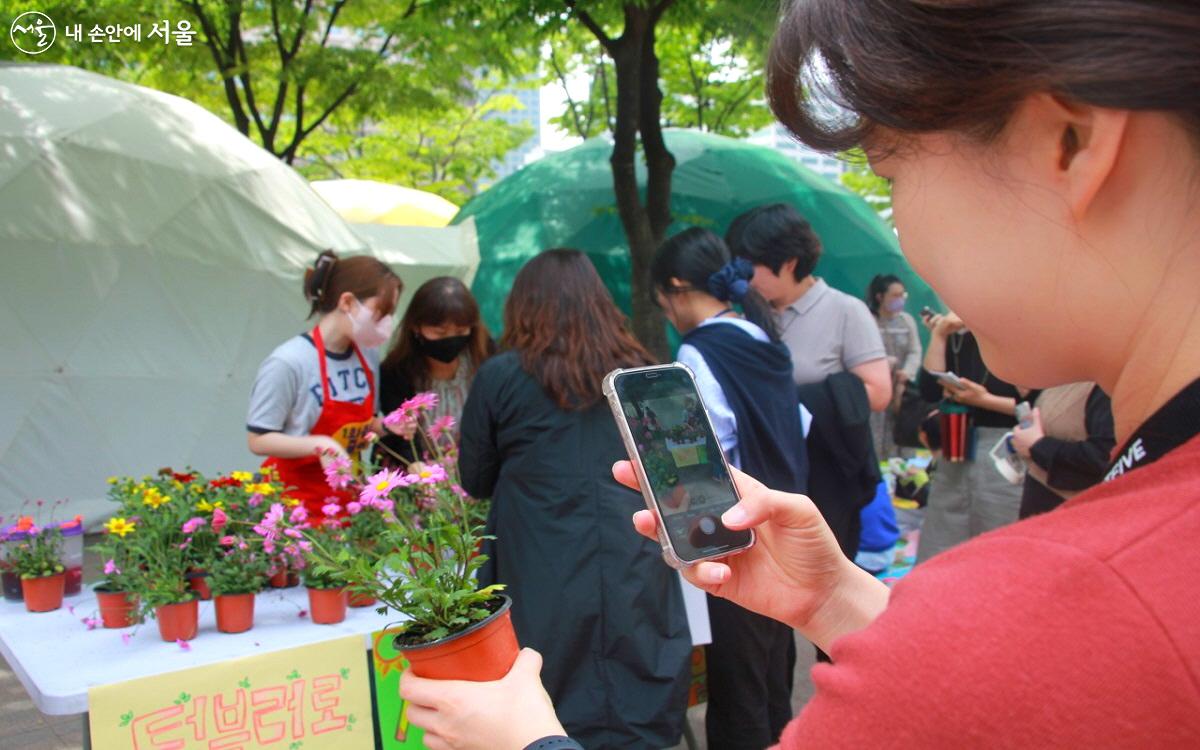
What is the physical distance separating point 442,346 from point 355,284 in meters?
0.59

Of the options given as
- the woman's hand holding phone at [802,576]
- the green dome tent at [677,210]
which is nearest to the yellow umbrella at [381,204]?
the green dome tent at [677,210]

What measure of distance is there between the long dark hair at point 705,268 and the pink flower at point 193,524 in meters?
1.80

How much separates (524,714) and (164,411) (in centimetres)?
788

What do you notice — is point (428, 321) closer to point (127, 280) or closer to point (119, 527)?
point (119, 527)

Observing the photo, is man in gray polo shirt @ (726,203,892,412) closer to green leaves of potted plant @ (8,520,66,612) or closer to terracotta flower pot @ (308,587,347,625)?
terracotta flower pot @ (308,587,347,625)

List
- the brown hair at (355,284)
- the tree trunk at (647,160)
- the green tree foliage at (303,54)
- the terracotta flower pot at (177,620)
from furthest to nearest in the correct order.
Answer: the green tree foliage at (303,54), the tree trunk at (647,160), the brown hair at (355,284), the terracotta flower pot at (177,620)

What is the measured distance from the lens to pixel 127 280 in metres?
7.98

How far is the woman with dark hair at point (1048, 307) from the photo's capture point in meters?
0.60

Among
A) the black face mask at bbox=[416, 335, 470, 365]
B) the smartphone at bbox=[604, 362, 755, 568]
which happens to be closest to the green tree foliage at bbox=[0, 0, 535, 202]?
the black face mask at bbox=[416, 335, 470, 365]

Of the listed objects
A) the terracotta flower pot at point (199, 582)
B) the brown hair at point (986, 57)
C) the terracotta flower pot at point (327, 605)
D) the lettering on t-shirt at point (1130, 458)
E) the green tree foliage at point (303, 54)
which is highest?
the green tree foliage at point (303, 54)

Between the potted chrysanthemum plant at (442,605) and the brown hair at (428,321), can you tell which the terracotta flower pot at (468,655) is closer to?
the potted chrysanthemum plant at (442,605)

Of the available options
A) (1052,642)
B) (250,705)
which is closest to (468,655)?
(1052,642)

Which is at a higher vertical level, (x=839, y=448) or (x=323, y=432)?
(x=323, y=432)

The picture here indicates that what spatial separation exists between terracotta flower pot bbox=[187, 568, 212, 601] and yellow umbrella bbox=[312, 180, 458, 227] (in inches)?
396
